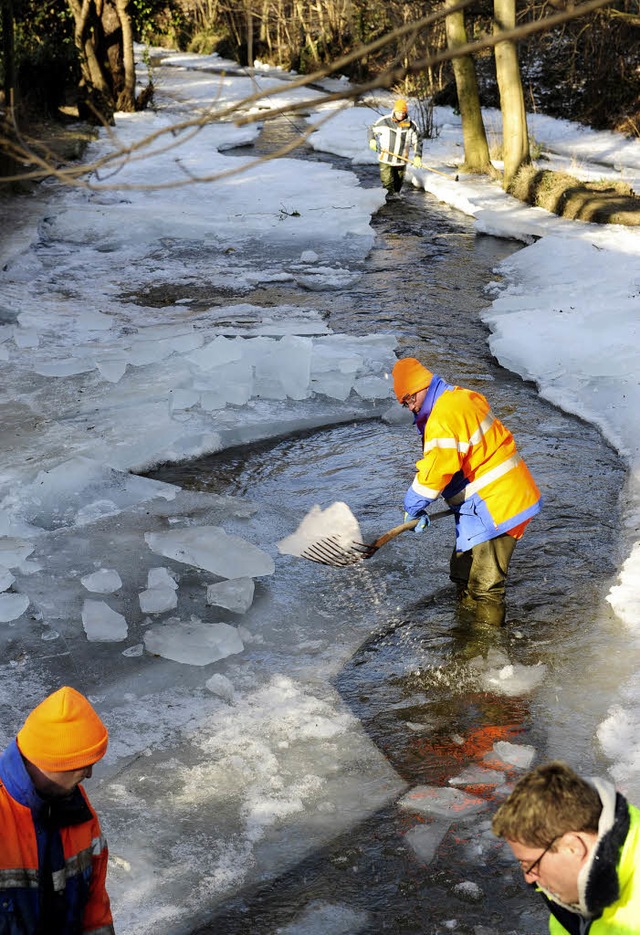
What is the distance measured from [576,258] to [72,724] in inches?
391

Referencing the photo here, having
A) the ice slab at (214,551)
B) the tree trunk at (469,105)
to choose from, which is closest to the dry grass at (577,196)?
the tree trunk at (469,105)

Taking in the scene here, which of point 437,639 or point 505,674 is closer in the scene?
point 505,674

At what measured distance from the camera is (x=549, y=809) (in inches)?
73.6

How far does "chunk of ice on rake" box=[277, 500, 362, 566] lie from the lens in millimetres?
5516

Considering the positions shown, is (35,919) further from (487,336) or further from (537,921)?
(487,336)

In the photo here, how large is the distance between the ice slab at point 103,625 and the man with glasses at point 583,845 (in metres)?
3.32

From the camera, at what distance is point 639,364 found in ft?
27.2

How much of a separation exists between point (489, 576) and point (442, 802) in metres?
1.39

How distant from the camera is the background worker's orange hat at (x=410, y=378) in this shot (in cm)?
484

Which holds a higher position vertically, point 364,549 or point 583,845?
point 583,845

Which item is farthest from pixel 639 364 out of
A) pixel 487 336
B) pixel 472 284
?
pixel 472 284

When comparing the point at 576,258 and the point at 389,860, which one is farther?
the point at 576,258

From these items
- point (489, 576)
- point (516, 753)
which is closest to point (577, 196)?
point (489, 576)

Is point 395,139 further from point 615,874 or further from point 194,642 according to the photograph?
point 615,874
